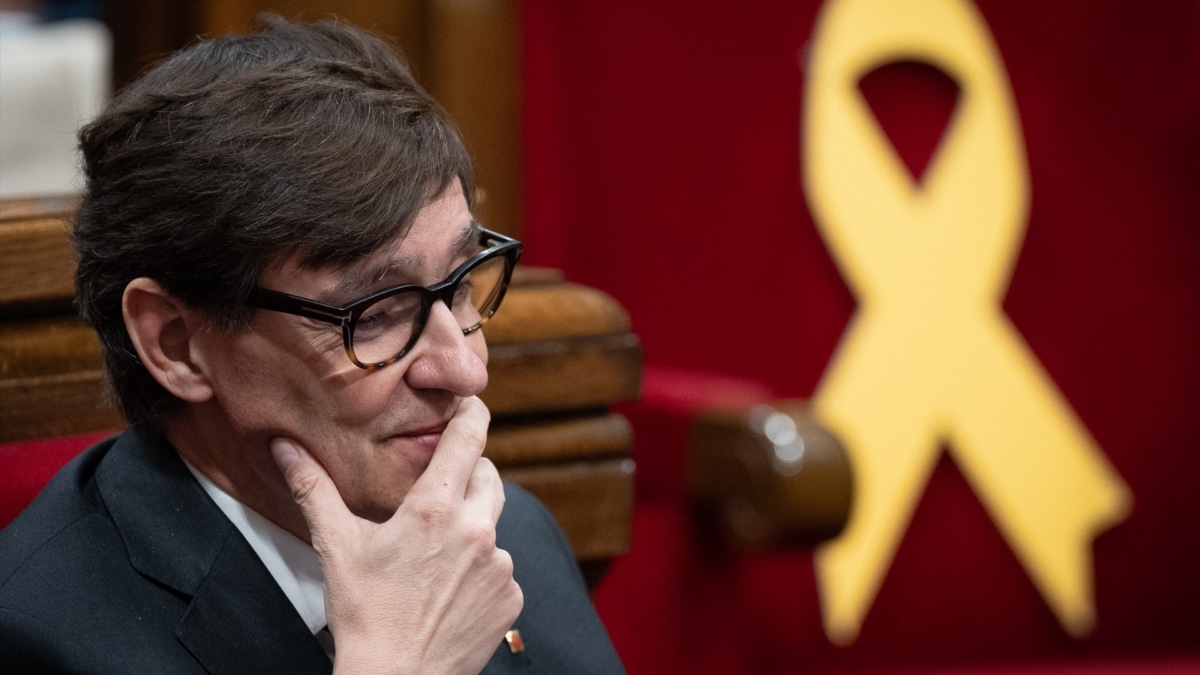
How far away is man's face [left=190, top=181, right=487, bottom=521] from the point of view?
953 mm

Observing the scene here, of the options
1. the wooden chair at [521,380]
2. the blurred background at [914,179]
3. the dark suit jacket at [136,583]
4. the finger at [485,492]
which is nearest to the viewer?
the dark suit jacket at [136,583]

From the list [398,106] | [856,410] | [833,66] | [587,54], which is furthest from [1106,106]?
[398,106]

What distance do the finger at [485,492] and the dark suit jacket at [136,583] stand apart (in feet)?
0.53

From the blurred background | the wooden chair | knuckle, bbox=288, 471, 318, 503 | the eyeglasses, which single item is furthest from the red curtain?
knuckle, bbox=288, 471, 318, 503

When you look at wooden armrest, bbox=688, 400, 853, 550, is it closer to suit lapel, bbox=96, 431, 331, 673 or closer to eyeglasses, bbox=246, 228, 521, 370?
eyeglasses, bbox=246, 228, 521, 370

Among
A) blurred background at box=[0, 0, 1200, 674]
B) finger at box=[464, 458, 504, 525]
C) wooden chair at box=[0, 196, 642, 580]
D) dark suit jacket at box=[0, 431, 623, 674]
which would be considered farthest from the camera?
blurred background at box=[0, 0, 1200, 674]

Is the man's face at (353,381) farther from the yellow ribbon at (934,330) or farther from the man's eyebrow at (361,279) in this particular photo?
the yellow ribbon at (934,330)

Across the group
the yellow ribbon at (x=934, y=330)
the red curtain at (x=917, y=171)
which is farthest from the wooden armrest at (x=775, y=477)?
the yellow ribbon at (x=934, y=330)

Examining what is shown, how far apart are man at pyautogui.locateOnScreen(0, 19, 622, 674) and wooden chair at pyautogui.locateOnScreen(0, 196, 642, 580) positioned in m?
0.14

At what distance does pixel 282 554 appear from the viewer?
101cm

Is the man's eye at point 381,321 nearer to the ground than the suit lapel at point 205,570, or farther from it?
farther from it

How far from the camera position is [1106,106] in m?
2.43

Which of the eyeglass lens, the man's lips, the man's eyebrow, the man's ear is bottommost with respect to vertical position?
the man's lips

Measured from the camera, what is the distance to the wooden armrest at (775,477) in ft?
3.76
